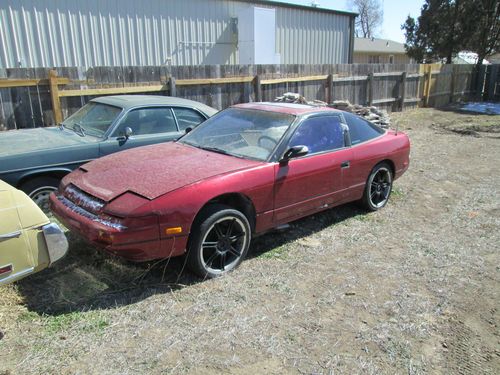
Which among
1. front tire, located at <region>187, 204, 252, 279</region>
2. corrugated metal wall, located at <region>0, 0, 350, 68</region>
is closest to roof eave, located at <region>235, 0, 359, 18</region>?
corrugated metal wall, located at <region>0, 0, 350, 68</region>

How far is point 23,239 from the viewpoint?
278 centimetres

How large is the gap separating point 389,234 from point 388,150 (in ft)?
4.01

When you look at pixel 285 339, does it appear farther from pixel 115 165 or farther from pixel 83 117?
pixel 83 117

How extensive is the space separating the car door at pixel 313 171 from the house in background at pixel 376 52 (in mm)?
39825

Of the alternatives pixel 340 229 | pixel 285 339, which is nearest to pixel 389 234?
pixel 340 229

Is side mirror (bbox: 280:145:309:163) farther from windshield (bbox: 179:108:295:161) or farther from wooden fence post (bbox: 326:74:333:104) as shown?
wooden fence post (bbox: 326:74:333:104)

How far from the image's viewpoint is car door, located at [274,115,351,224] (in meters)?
4.45

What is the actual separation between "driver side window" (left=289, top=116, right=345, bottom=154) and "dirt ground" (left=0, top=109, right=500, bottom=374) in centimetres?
103

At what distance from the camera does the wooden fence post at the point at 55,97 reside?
25.1ft

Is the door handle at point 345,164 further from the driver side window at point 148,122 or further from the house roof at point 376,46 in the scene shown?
the house roof at point 376,46

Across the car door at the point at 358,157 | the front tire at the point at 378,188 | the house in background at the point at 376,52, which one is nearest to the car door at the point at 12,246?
the car door at the point at 358,157

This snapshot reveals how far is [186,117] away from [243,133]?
1.87 meters

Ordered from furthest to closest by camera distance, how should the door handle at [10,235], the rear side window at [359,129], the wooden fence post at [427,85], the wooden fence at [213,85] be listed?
the wooden fence post at [427,85], the wooden fence at [213,85], the rear side window at [359,129], the door handle at [10,235]

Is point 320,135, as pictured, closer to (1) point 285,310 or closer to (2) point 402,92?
(1) point 285,310
